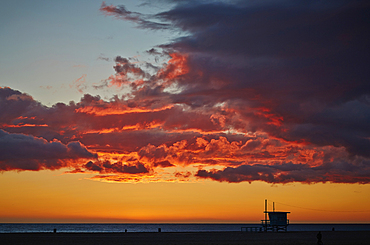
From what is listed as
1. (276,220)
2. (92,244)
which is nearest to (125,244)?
(92,244)

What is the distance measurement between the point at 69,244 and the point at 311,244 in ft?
112

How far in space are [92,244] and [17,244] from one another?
11157mm

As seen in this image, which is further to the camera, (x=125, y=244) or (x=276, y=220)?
(x=276, y=220)

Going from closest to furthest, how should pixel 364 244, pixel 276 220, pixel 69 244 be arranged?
pixel 364 244 < pixel 69 244 < pixel 276 220

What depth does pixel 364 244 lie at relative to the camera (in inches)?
1978

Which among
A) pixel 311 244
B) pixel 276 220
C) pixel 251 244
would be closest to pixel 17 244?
pixel 251 244

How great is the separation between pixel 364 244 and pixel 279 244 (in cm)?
1143

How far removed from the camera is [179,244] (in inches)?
2041

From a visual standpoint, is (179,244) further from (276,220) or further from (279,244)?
(276,220)

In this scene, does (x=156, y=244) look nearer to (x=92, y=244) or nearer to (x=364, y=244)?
(x=92, y=244)

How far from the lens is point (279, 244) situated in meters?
50.8

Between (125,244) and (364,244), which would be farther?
(125,244)

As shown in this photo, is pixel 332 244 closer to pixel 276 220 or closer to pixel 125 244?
pixel 125 244

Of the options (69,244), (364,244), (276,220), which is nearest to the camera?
(364,244)
